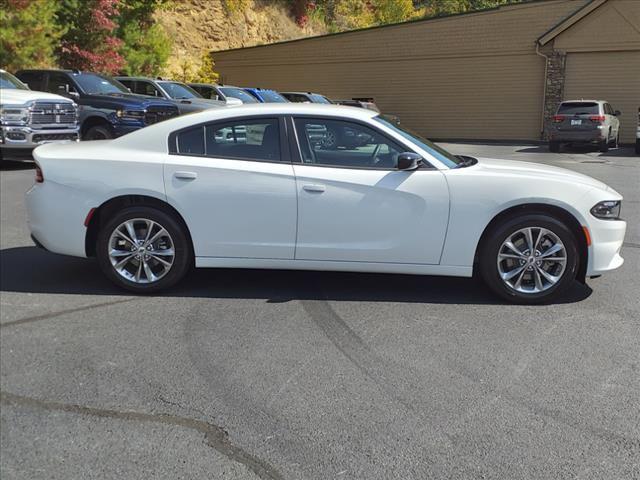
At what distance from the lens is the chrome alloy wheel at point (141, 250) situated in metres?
5.18

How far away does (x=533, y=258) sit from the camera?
16.4 feet

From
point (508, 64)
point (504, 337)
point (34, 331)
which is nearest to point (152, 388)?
point (34, 331)

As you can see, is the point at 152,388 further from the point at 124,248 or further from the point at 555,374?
the point at 555,374

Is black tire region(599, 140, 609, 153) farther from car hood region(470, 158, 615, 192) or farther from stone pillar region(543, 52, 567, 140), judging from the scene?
car hood region(470, 158, 615, 192)

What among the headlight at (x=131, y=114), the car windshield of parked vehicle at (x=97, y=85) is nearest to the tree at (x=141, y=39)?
the car windshield of parked vehicle at (x=97, y=85)

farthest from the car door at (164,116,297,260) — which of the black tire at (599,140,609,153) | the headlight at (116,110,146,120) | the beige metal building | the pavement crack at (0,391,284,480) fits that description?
the beige metal building

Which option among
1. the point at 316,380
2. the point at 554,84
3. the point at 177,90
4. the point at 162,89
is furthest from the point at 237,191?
the point at 554,84

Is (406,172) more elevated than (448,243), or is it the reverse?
(406,172)

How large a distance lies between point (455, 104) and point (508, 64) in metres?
2.62

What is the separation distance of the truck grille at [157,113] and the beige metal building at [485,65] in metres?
15.7

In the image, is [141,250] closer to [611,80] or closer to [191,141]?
[191,141]

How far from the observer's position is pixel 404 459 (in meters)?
2.92

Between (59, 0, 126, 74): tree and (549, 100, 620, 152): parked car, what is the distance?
15465 mm

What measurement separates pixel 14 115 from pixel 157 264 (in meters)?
8.76
